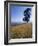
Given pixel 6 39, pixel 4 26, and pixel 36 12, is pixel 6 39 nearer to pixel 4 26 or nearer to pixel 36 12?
pixel 4 26

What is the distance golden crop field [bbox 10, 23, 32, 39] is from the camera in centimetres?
124

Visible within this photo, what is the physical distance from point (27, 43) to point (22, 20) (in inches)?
12.7

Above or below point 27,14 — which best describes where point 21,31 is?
below

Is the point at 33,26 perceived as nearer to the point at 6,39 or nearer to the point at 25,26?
the point at 25,26

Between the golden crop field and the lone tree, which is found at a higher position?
the lone tree

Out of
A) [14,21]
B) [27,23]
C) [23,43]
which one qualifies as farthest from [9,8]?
[23,43]

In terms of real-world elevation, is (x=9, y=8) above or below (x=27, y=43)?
above

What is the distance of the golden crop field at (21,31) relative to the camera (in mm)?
1244

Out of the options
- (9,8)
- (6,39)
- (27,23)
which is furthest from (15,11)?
(6,39)

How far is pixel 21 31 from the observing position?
1.26 meters

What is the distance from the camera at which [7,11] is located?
4.02ft

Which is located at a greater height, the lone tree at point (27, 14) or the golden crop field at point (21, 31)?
the lone tree at point (27, 14)

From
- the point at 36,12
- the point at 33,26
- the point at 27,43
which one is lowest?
the point at 27,43

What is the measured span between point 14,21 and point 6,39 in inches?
10.3
